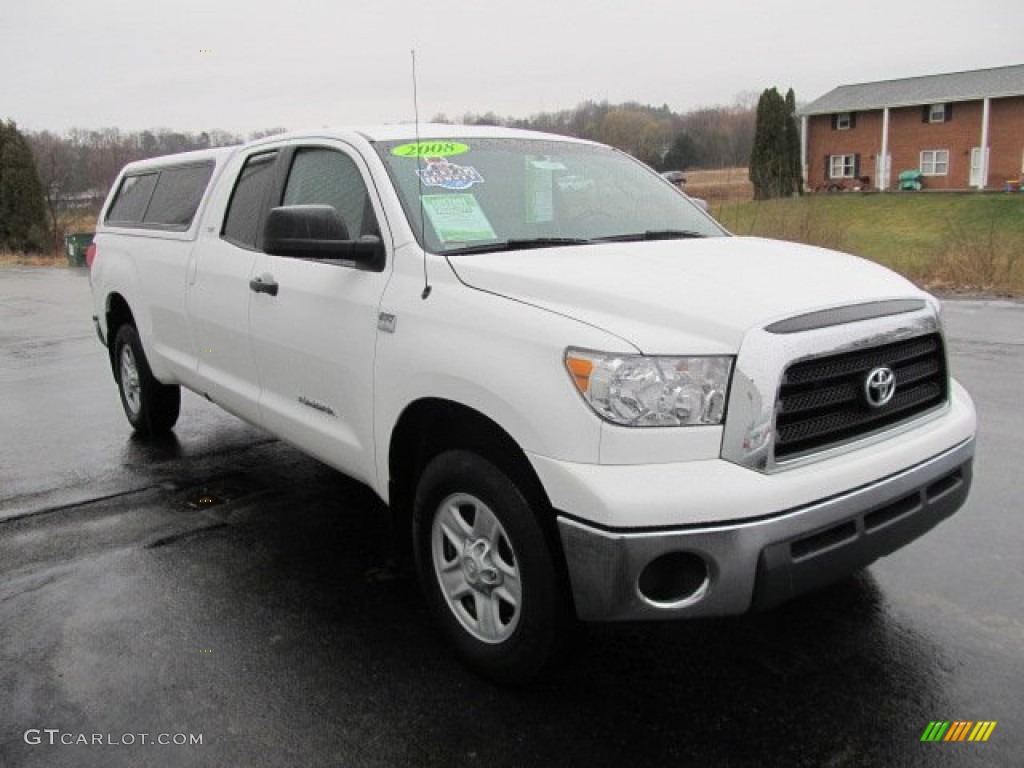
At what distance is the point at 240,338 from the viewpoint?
4570 millimetres

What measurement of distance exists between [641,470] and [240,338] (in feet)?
8.97

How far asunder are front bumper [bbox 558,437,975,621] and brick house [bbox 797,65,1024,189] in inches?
2048

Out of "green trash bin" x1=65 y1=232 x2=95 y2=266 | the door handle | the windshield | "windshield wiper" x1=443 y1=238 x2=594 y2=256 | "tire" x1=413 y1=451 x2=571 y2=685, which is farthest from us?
"green trash bin" x1=65 y1=232 x2=95 y2=266

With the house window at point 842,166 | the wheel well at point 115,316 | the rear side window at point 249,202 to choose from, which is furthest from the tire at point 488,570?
the house window at point 842,166

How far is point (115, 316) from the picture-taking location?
6.57 m

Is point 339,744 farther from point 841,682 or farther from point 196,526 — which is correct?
point 196,526

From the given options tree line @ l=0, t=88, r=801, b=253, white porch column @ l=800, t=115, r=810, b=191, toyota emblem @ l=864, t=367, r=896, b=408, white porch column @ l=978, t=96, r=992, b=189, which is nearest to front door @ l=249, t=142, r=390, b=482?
toyota emblem @ l=864, t=367, r=896, b=408

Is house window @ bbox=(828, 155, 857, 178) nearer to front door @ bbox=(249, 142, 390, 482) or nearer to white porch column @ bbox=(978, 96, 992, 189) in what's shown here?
white porch column @ bbox=(978, 96, 992, 189)

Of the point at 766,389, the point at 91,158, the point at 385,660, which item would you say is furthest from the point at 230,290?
the point at 91,158

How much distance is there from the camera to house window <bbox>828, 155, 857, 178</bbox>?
5362cm

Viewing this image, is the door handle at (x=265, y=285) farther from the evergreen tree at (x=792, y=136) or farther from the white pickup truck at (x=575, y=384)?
the evergreen tree at (x=792, y=136)

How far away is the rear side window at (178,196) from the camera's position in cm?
538

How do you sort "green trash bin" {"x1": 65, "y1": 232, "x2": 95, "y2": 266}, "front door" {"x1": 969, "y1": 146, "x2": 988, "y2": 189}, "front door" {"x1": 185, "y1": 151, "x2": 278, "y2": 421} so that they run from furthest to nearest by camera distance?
"front door" {"x1": 969, "y1": 146, "x2": 988, "y2": 189}
"green trash bin" {"x1": 65, "y1": 232, "x2": 95, "y2": 266}
"front door" {"x1": 185, "y1": 151, "x2": 278, "y2": 421}

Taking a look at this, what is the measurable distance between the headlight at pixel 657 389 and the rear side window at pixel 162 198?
3.57 metres
